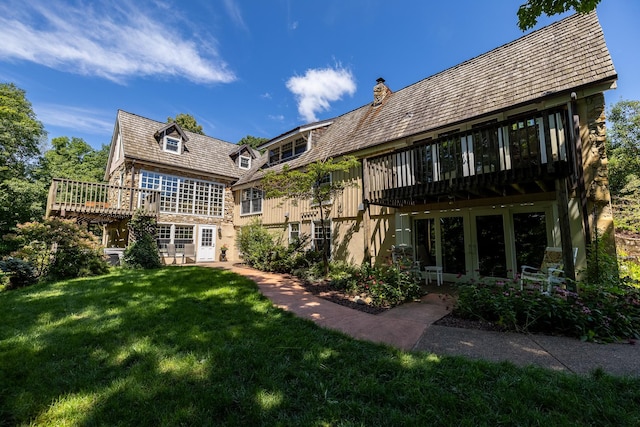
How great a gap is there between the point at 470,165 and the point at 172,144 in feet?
54.1

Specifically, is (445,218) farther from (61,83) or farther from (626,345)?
(61,83)

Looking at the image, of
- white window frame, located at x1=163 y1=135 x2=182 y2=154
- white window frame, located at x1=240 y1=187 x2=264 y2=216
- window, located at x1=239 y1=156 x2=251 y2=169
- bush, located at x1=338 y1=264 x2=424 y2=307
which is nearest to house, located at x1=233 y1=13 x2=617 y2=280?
bush, located at x1=338 y1=264 x2=424 y2=307

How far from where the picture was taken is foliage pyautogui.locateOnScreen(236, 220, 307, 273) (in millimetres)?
10688

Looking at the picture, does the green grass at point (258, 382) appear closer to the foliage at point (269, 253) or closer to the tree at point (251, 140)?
the foliage at point (269, 253)

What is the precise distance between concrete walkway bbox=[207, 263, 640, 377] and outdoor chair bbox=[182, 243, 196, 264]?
1205cm

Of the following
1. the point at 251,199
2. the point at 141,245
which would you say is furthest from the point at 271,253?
the point at 251,199

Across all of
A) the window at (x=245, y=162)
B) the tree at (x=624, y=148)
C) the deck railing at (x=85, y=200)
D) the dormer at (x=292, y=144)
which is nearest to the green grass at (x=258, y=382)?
the deck railing at (x=85, y=200)

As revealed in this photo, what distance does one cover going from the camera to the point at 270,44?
42.0 ft

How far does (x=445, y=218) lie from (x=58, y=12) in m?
13.6

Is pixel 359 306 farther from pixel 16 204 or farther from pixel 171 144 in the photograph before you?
pixel 16 204

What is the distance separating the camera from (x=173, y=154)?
52.8 ft

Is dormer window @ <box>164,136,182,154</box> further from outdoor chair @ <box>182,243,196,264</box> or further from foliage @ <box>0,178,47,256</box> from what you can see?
foliage @ <box>0,178,47,256</box>

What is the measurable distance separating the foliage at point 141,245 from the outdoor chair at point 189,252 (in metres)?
3.61

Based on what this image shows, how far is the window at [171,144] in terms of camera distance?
16102 mm
